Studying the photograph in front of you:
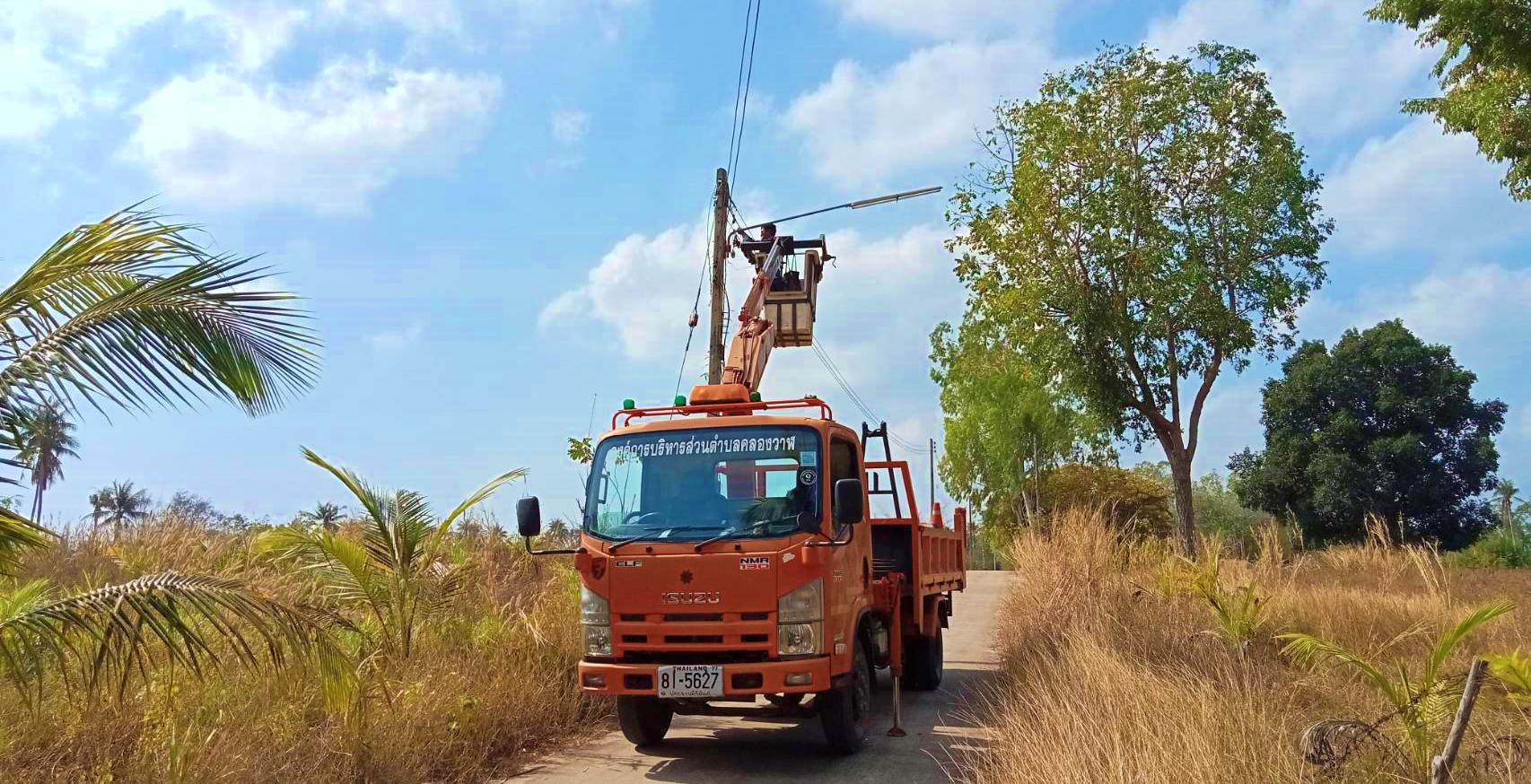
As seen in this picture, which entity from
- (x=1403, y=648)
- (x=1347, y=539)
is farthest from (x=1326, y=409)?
(x=1403, y=648)

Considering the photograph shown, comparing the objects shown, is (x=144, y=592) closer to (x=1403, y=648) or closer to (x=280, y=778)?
(x=280, y=778)

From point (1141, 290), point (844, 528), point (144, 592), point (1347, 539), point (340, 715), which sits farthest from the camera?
point (1347, 539)

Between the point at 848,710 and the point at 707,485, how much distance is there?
1.93 m

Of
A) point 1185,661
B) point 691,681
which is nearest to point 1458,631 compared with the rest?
point 1185,661

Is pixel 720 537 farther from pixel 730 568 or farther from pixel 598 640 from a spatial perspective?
pixel 598 640

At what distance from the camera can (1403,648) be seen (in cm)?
1060

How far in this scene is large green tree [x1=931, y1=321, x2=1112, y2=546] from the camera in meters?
42.7

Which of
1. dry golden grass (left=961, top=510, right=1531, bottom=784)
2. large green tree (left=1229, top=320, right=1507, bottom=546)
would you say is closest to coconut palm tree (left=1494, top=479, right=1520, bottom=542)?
large green tree (left=1229, top=320, right=1507, bottom=546)

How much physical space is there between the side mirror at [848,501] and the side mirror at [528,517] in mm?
2495

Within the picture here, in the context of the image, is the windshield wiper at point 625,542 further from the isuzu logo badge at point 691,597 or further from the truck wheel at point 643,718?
the truck wheel at point 643,718

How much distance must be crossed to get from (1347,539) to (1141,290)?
1947 cm

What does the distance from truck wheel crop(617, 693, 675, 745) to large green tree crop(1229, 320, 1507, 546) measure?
33.1 metres

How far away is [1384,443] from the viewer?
35750mm

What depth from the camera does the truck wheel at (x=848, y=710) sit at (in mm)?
7773
